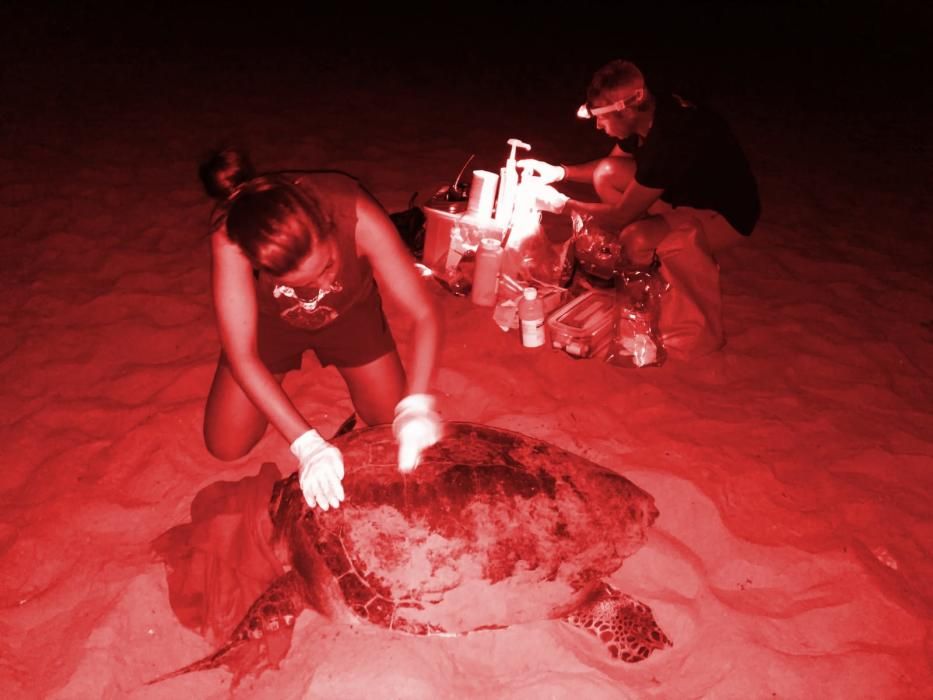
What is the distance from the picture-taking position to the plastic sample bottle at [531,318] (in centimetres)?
274

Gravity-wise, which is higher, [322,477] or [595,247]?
[595,247]

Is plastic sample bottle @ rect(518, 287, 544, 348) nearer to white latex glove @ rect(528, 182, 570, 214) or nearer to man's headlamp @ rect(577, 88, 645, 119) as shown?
white latex glove @ rect(528, 182, 570, 214)

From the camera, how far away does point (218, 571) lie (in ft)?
6.02

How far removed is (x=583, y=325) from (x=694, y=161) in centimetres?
91

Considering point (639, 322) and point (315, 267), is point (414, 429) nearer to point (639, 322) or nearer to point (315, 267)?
point (315, 267)

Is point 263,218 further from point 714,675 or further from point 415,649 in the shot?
point 714,675

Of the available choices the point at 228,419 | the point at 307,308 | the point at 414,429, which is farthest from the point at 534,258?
the point at 228,419

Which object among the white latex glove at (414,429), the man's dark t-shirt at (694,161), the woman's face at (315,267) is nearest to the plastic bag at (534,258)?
the man's dark t-shirt at (694,161)

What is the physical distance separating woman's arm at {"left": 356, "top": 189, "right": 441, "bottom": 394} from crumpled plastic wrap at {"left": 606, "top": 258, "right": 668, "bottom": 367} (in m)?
1.09

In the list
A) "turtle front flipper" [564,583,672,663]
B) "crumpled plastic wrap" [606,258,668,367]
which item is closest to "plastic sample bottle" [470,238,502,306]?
"crumpled plastic wrap" [606,258,668,367]

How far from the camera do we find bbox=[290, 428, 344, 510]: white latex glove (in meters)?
1.70

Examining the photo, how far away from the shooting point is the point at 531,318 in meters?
2.75

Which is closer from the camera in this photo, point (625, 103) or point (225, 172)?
point (225, 172)

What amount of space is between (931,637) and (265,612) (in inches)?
83.1
